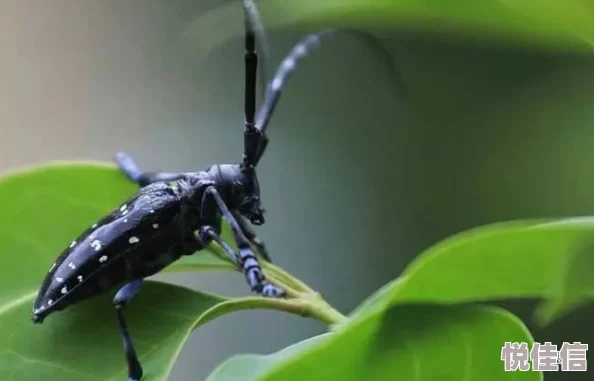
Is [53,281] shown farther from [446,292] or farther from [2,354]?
[446,292]

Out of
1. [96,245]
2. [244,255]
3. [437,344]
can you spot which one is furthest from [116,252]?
[437,344]

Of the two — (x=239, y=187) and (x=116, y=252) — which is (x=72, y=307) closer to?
(x=116, y=252)

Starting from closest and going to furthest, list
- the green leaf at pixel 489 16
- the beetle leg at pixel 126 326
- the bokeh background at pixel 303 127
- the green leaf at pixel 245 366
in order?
the green leaf at pixel 489 16
the green leaf at pixel 245 366
the beetle leg at pixel 126 326
the bokeh background at pixel 303 127

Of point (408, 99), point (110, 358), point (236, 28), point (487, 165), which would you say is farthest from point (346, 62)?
point (110, 358)

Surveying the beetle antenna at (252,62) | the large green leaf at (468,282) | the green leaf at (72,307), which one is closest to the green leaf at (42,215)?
the green leaf at (72,307)

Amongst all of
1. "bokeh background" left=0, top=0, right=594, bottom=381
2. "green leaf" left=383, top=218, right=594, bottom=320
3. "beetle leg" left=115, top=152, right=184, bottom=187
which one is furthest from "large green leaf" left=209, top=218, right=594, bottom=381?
"bokeh background" left=0, top=0, right=594, bottom=381

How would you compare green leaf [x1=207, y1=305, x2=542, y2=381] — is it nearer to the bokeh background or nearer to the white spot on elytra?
the white spot on elytra

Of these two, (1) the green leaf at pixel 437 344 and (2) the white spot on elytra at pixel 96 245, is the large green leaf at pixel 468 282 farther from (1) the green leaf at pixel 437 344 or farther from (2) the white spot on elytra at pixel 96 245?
(2) the white spot on elytra at pixel 96 245
